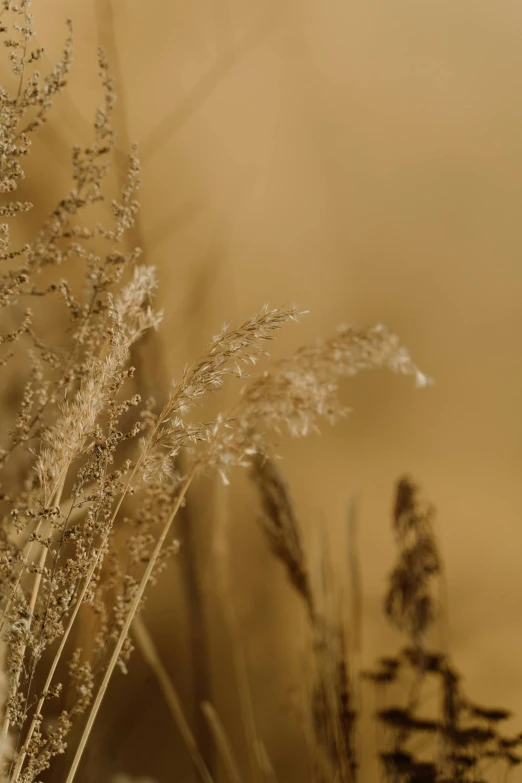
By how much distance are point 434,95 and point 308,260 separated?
44 cm

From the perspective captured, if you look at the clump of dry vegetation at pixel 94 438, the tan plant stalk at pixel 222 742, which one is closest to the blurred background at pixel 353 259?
the tan plant stalk at pixel 222 742

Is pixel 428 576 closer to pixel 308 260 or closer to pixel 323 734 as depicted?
pixel 323 734

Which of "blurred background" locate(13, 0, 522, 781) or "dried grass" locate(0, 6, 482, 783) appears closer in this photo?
"dried grass" locate(0, 6, 482, 783)

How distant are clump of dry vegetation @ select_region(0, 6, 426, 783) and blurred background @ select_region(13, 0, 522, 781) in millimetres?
131

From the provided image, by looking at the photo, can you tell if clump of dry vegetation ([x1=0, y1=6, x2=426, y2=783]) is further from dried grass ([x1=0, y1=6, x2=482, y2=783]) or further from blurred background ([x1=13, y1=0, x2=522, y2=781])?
blurred background ([x1=13, y1=0, x2=522, y2=781])

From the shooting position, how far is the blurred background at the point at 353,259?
1370mm

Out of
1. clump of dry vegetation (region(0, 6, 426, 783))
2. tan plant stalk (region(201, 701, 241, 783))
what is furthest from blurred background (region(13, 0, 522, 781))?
clump of dry vegetation (region(0, 6, 426, 783))

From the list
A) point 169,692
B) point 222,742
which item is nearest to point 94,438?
point 169,692

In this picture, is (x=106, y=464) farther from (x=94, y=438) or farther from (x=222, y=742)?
(x=222, y=742)

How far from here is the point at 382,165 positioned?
1424 mm

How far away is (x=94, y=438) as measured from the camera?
0.77 m

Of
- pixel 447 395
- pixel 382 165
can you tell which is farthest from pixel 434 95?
pixel 447 395

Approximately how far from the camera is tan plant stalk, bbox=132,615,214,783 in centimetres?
128

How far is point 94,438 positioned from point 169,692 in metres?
0.76
